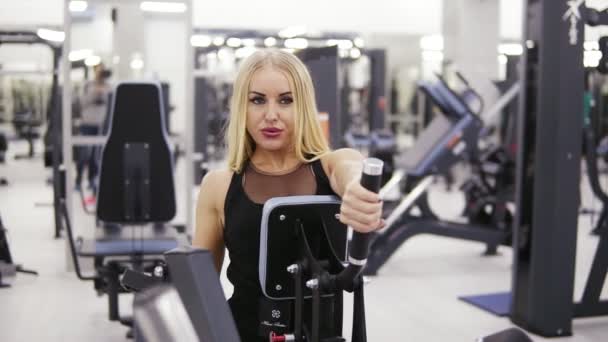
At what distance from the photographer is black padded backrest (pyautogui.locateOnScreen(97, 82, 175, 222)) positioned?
3.66 metres

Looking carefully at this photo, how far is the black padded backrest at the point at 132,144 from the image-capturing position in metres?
3.66

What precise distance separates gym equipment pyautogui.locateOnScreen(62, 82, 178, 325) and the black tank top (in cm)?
224

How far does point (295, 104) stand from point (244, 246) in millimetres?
313

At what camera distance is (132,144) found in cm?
369

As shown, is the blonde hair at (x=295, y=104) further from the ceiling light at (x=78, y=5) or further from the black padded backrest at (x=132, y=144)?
the ceiling light at (x=78, y=5)

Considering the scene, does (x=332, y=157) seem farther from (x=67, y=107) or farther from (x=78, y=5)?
(x=78, y=5)

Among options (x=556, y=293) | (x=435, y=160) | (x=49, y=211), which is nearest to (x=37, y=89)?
(x=49, y=211)

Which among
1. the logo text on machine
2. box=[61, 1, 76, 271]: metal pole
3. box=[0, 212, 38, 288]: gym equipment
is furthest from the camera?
box=[61, 1, 76, 271]: metal pole

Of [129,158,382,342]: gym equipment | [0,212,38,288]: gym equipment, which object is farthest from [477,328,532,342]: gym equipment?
[0,212,38,288]: gym equipment

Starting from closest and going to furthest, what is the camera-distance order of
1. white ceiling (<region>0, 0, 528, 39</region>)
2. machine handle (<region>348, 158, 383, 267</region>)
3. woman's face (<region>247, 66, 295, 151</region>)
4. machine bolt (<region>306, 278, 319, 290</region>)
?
1. machine handle (<region>348, 158, 383, 267</region>)
2. machine bolt (<region>306, 278, 319, 290</region>)
3. woman's face (<region>247, 66, 295, 151</region>)
4. white ceiling (<region>0, 0, 528, 39</region>)

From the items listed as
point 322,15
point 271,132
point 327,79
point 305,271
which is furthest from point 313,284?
point 322,15

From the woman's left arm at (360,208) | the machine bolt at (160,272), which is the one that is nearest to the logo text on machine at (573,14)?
the woman's left arm at (360,208)

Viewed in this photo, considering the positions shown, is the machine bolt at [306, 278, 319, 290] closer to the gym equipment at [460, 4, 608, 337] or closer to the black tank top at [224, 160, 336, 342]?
the black tank top at [224, 160, 336, 342]

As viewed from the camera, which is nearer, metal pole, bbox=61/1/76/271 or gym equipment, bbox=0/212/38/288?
gym equipment, bbox=0/212/38/288
